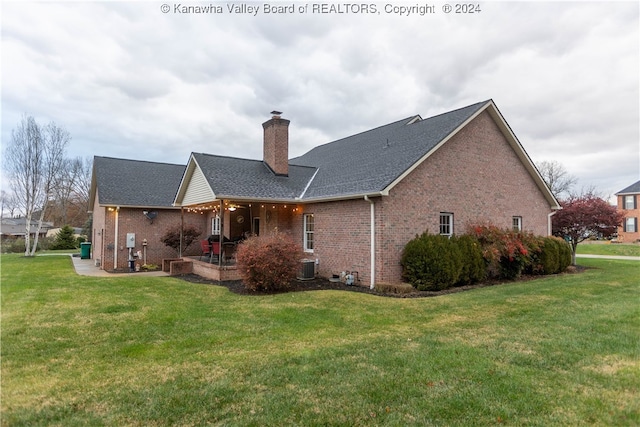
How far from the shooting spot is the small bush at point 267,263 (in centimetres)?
1015

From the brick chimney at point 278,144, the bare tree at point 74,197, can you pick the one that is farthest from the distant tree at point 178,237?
the bare tree at point 74,197

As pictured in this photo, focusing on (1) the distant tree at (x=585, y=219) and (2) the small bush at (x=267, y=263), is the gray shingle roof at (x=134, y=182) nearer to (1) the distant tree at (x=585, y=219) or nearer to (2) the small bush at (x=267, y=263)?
(2) the small bush at (x=267, y=263)

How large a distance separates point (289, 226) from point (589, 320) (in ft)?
35.2

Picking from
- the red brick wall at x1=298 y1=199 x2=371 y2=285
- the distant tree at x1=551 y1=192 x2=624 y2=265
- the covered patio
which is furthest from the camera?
the distant tree at x1=551 y1=192 x2=624 y2=265

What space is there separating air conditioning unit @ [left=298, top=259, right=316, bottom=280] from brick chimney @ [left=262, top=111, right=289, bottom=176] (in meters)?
4.87

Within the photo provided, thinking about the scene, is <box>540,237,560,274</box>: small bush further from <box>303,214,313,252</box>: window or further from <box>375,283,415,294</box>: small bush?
<box>303,214,313,252</box>: window

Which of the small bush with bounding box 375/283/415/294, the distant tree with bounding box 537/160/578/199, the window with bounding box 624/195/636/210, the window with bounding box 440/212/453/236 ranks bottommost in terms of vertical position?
the small bush with bounding box 375/283/415/294

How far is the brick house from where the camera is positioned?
11.4 meters

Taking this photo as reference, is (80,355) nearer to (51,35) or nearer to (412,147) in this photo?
(51,35)

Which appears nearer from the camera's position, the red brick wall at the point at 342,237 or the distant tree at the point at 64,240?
the red brick wall at the point at 342,237

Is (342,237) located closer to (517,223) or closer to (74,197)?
(517,223)

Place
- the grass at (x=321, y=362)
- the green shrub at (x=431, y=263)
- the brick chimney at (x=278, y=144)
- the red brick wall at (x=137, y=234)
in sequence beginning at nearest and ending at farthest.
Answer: the grass at (x=321, y=362) → the green shrub at (x=431, y=263) → the brick chimney at (x=278, y=144) → the red brick wall at (x=137, y=234)

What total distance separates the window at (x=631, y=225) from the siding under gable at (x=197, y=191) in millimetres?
45530

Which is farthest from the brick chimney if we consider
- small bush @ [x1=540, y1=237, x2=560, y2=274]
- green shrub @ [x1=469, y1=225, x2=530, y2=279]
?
small bush @ [x1=540, y1=237, x2=560, y2=274]
